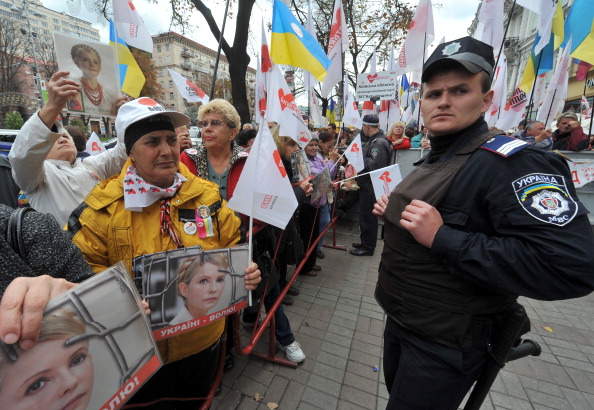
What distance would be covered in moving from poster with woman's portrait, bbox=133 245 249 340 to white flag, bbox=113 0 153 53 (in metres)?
3.35

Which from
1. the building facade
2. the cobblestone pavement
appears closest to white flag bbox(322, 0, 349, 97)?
the cobblestone pavement

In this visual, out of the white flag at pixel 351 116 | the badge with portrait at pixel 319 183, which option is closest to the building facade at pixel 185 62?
the white flag at pixel 351 116

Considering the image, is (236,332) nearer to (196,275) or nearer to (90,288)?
(196,275)

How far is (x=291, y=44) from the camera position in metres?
3.36

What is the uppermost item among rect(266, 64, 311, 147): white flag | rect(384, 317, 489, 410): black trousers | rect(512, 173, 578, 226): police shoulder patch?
rect(266, 64, 311, 147): white flag

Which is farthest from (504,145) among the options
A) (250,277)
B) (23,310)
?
(23,310)

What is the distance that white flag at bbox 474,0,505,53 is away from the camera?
4722mm

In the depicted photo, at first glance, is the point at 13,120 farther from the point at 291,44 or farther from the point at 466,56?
the point at 466,56

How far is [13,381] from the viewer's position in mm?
Answer: 626

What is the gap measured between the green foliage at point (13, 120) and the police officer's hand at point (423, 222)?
999 inches

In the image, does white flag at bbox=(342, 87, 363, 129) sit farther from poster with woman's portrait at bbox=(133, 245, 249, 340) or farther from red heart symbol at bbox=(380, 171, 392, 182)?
poster with woman's portrait at bbox=(133, 245, 249, 340)

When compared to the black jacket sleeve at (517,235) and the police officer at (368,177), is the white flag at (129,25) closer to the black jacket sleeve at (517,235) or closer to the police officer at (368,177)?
the police officer at (368,177)

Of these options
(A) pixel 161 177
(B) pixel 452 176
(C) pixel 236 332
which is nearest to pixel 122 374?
(A) pixel 161 177

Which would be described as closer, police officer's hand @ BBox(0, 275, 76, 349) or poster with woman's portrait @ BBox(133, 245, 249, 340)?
police officer's hand @ BBox(0, 275, 76, 349)
